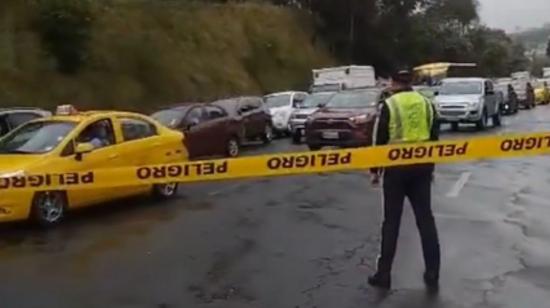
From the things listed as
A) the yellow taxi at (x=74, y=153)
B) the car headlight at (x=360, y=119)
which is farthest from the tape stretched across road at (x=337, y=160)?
the car headlight at (x=360, y=119)

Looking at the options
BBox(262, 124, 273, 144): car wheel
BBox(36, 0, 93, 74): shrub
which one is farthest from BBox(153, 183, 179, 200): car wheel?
BBox(36, 0, 93, 74): shrub

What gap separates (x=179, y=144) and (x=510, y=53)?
345 ft

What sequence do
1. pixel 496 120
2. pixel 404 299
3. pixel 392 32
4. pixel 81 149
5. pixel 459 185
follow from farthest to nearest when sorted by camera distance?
pixel 392 32 → pixel 496 120 → pixel 459 185 → pixel 81 149 → pixel 404 299

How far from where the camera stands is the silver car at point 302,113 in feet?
92.6

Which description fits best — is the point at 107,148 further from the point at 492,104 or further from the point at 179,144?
the point at 492,104

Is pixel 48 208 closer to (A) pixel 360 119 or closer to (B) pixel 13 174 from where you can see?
(B) pixel 13 174

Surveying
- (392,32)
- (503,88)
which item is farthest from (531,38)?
(503,88)

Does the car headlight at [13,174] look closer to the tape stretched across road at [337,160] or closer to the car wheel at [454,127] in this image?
the tape stretched across road at [337,160]

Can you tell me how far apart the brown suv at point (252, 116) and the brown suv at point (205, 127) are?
181cm

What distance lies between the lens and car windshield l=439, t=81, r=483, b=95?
32906mm

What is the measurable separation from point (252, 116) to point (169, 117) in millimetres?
6186

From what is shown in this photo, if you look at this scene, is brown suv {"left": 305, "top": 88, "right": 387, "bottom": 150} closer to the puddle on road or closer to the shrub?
the puddle on road

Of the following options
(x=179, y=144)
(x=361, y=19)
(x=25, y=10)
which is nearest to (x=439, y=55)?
(x=361, y=19)

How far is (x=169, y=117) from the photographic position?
21766 millimetres
